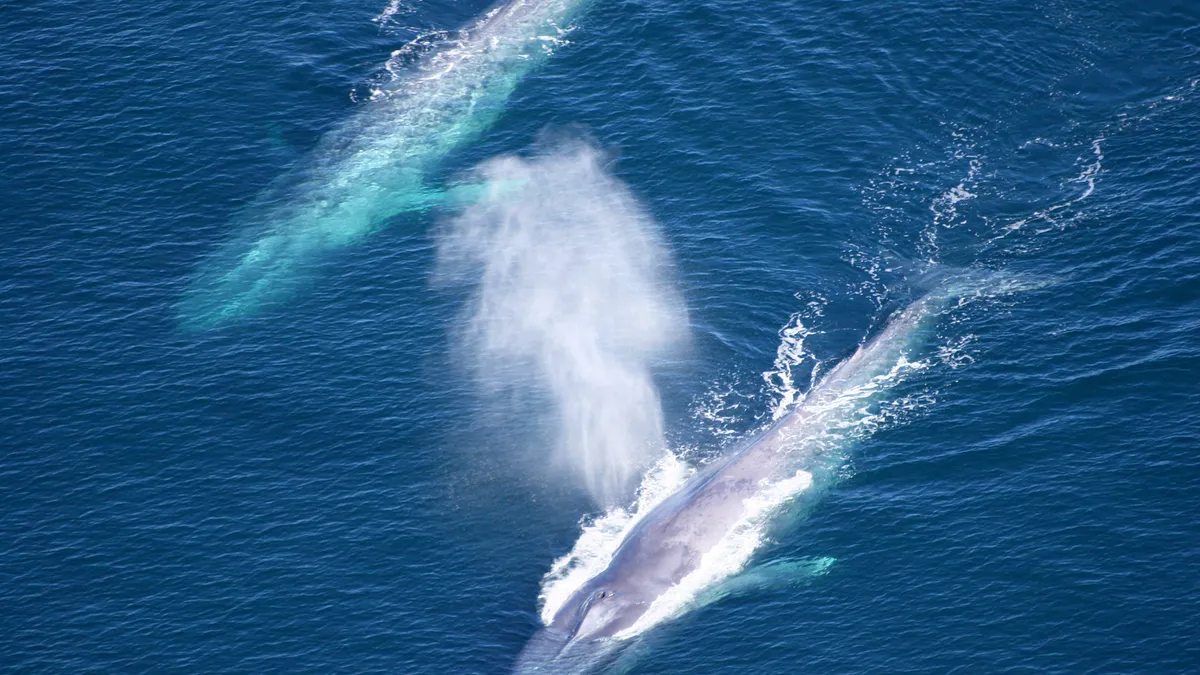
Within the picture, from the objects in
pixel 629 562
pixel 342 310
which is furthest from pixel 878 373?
pixel 342 310

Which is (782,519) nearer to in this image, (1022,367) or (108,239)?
(1022,367)

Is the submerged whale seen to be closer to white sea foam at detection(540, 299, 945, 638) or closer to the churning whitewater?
the churning whitewater

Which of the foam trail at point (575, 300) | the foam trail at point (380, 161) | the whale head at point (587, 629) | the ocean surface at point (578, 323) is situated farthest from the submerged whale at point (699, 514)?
the foam trail at point (380, 161)

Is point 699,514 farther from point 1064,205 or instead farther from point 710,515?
point 1064,205

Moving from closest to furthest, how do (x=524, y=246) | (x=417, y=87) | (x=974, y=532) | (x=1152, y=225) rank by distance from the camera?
(x=974, y=532) → (x=1152, y=225) → (x=524, y=246) → (x=417, y=87)

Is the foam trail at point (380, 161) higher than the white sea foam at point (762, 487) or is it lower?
higher

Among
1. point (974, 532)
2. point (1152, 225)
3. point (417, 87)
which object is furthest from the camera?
point (417, 87)

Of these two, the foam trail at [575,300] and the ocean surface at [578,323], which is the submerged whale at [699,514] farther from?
the foam trail at [575,300]

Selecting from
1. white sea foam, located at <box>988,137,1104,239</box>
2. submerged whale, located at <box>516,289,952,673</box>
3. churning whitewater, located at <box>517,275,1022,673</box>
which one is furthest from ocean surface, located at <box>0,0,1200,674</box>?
submerged whale, located at <box>516,289,952,673</box>
